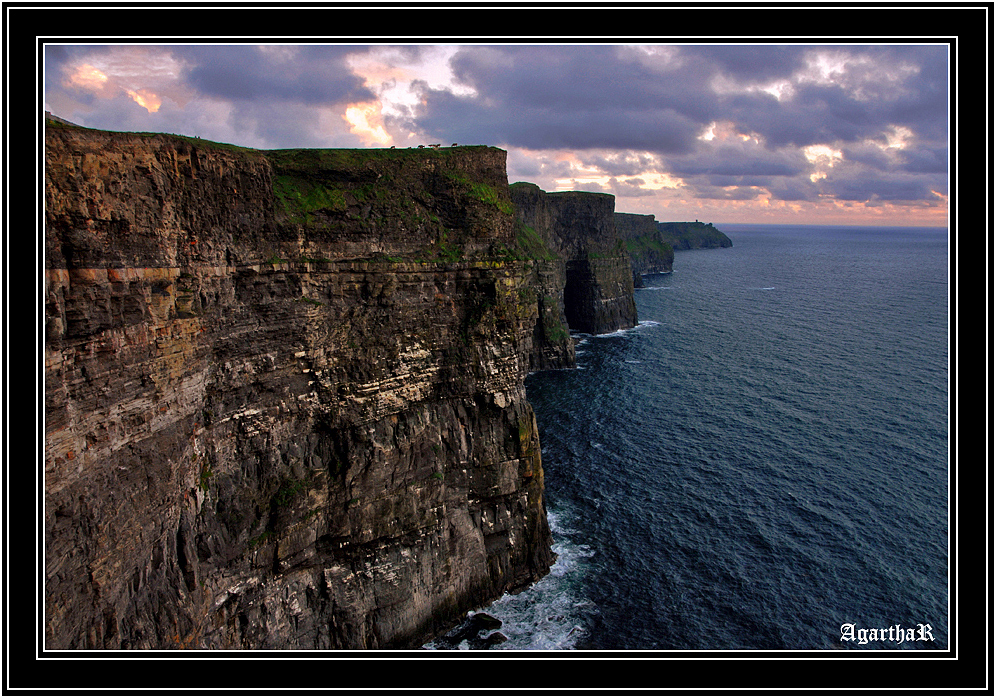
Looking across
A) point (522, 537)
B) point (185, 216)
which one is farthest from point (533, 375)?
point (185, 216)

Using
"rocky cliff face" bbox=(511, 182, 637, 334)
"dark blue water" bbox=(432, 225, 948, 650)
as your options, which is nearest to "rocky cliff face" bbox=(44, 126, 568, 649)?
"dark blue water" bbox=(432, 225, 948, 650)

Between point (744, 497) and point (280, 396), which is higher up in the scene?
point (280, 396)

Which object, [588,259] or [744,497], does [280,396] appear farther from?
[588,259]

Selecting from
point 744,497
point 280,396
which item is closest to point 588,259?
point 744,497

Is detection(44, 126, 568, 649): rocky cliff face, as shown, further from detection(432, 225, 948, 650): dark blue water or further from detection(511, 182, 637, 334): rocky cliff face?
detection(511, 182, 637, 334): rocky cliff face

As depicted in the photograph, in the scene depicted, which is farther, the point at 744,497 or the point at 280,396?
the point at 744,497

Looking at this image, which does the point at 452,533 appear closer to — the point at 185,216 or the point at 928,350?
the point at 185,216
